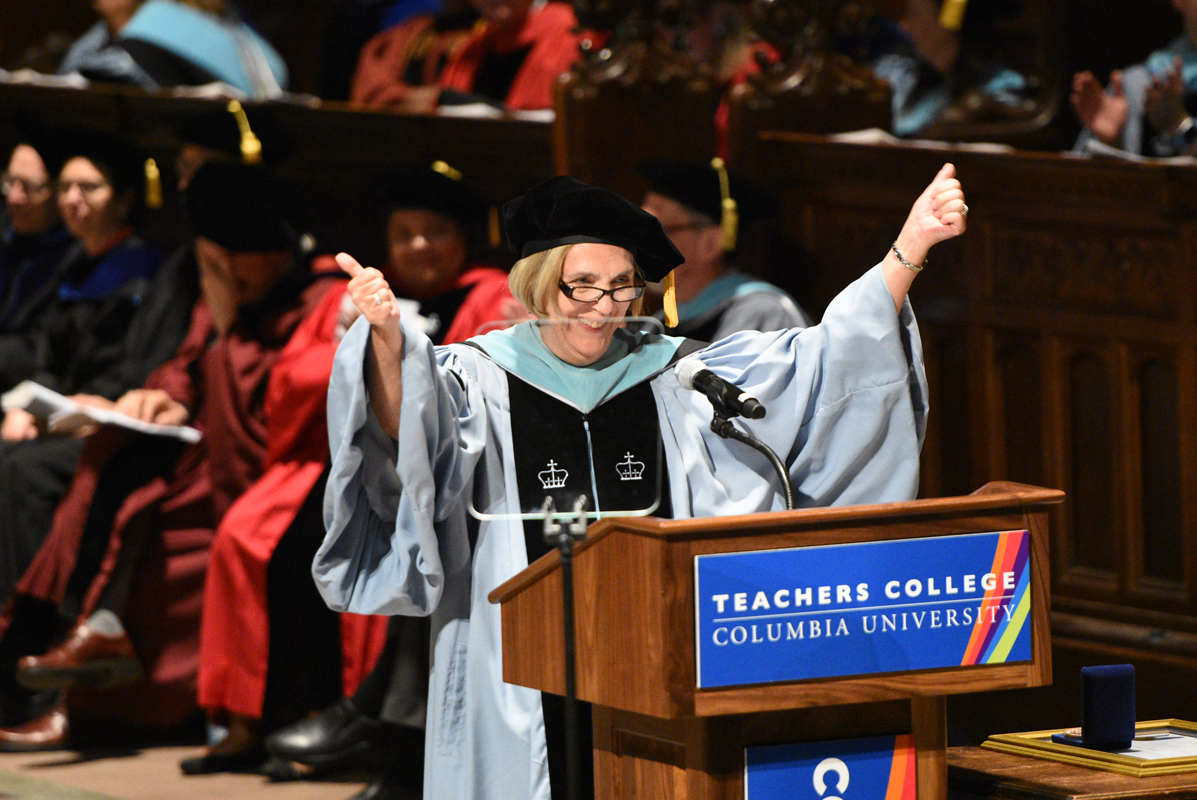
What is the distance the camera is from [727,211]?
4.73 metres

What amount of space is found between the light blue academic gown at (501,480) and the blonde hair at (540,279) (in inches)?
5.8

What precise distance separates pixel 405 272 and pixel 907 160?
1.54 metres

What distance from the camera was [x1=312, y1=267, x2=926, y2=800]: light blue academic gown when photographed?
281 centimetres

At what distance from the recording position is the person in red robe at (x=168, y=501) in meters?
5.45

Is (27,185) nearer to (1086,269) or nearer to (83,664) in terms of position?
(83,664)

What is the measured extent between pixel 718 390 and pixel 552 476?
35 centimetres

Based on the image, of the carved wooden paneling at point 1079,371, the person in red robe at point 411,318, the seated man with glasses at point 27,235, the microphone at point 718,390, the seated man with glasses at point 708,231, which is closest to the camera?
the microphone at point 718,390

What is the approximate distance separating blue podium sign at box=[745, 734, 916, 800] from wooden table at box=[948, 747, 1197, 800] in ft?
1.23

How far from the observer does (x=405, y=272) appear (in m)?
5.26

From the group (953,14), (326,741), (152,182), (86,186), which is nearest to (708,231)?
(953,14)

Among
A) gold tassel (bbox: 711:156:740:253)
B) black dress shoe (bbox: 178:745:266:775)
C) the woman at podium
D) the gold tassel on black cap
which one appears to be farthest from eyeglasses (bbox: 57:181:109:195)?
the woman at podium

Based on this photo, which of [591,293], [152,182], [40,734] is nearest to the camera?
[591,293]

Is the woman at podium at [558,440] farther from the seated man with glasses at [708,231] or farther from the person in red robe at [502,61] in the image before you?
the person in red robe at [502,61]

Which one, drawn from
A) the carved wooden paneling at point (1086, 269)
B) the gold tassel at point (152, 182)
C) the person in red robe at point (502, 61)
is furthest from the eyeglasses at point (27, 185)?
the carved wooden paneling at point (1086, 269)
